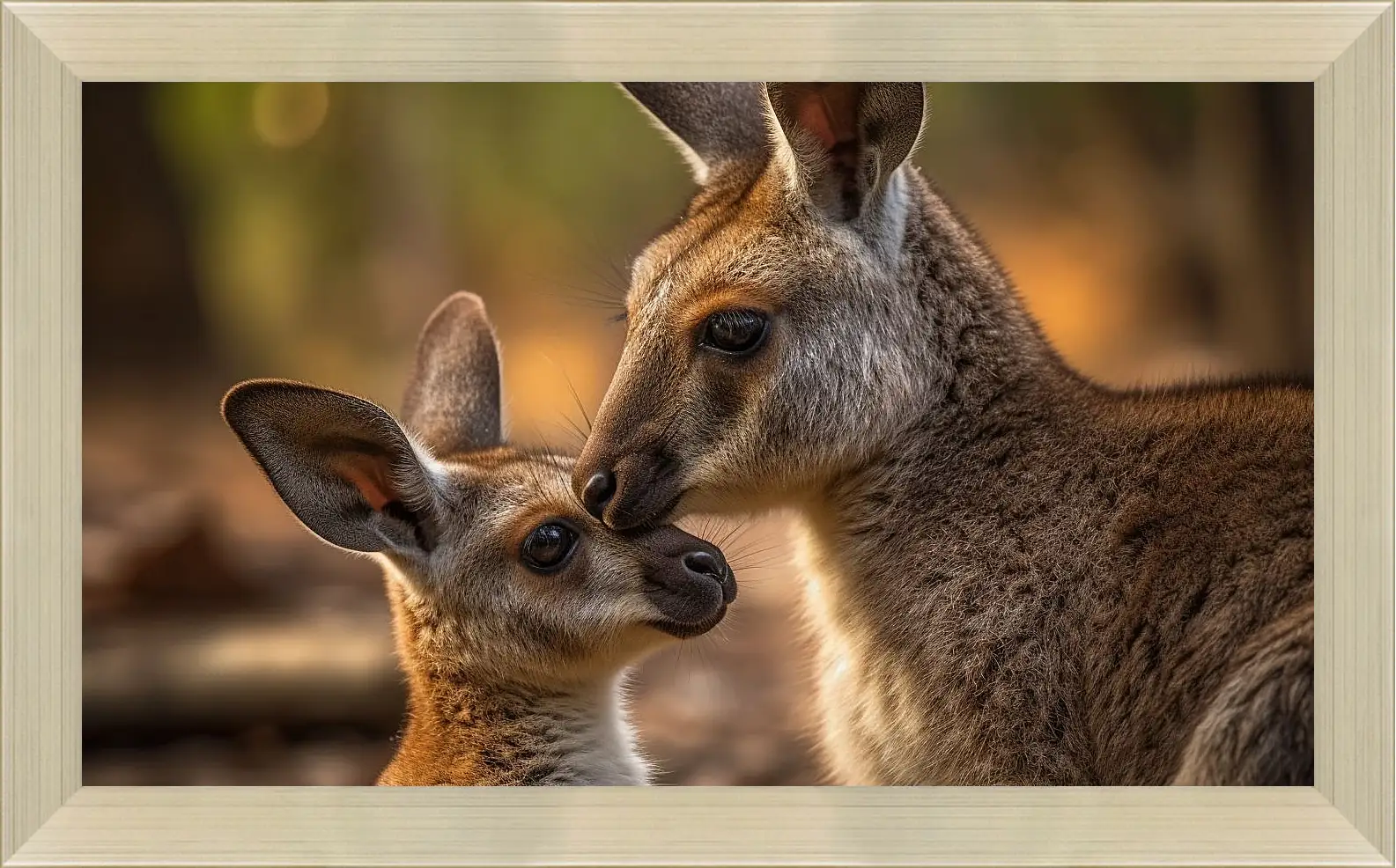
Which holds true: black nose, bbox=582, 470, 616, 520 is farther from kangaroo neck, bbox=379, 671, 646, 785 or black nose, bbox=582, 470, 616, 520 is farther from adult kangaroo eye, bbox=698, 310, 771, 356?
kangaroo neck, bbox=379, 671, 646, 785

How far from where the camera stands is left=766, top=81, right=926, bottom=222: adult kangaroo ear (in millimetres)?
2945

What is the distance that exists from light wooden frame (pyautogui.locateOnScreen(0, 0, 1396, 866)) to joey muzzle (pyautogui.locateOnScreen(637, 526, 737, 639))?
40 cm

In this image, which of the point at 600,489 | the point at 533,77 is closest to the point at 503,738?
the point at 600,489

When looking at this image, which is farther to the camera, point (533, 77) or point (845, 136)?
point (533, 77)

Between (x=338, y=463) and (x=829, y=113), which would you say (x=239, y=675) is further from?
(x=829, y=113)

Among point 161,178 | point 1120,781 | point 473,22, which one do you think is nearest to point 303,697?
point 161,178

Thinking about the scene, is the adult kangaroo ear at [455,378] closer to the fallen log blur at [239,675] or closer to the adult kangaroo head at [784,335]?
the fallen log blur at [239,675]

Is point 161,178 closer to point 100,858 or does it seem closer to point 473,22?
point 473,22

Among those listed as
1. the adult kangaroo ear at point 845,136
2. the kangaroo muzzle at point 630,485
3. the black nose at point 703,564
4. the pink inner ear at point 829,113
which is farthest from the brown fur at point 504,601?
the pink inner ear at point 829,113

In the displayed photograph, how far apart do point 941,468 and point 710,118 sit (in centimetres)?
106

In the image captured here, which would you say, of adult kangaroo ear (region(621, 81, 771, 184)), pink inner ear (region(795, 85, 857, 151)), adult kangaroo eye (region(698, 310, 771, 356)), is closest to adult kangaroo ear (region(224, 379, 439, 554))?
adult kangaroo eye (region(698, 310, 771, 356))

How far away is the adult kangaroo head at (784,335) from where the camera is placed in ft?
9.93

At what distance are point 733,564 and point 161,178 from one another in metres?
1.87

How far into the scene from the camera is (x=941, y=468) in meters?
3.16
